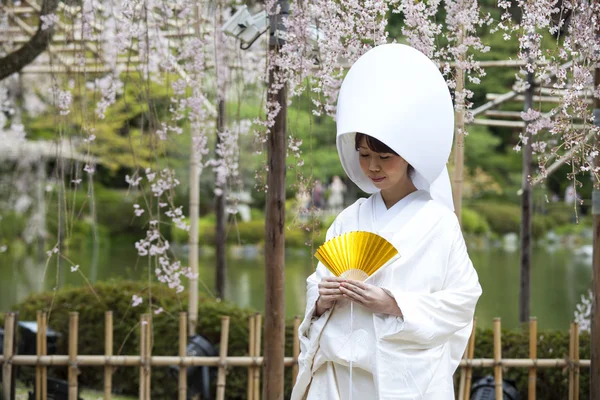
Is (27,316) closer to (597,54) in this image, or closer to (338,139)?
(338,139)

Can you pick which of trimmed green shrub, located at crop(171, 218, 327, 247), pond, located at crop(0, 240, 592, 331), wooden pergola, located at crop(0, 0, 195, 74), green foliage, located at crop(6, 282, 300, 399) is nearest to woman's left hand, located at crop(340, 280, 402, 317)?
wooden pergola, located at crop(0, 0, 195, 74)

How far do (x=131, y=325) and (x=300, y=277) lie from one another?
709 centimetres

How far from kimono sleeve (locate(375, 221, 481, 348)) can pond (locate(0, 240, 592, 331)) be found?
5162 mm

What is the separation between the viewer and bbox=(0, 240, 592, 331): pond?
29.9ft

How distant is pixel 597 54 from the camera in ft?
9.75

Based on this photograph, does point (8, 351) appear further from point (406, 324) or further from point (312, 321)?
point (406, 324)

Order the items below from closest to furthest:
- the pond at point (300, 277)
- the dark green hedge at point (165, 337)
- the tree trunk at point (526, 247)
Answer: the dark green hedge at point (165, 337) → the tree trunk at point (526, 247) → the pond at point (300, 277)

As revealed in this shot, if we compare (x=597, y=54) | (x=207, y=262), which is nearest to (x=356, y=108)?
(x=597, y=54)

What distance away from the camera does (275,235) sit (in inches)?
135

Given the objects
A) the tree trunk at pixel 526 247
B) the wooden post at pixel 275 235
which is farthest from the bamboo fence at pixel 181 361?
the tree trunk at pixel 526 247

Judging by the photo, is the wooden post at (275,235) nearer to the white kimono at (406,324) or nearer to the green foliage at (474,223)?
the white kimono at (406,324)

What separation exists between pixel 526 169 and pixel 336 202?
13547 mm

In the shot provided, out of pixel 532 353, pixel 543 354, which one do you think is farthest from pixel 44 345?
pixel 543 354

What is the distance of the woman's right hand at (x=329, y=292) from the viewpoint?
2.17m
